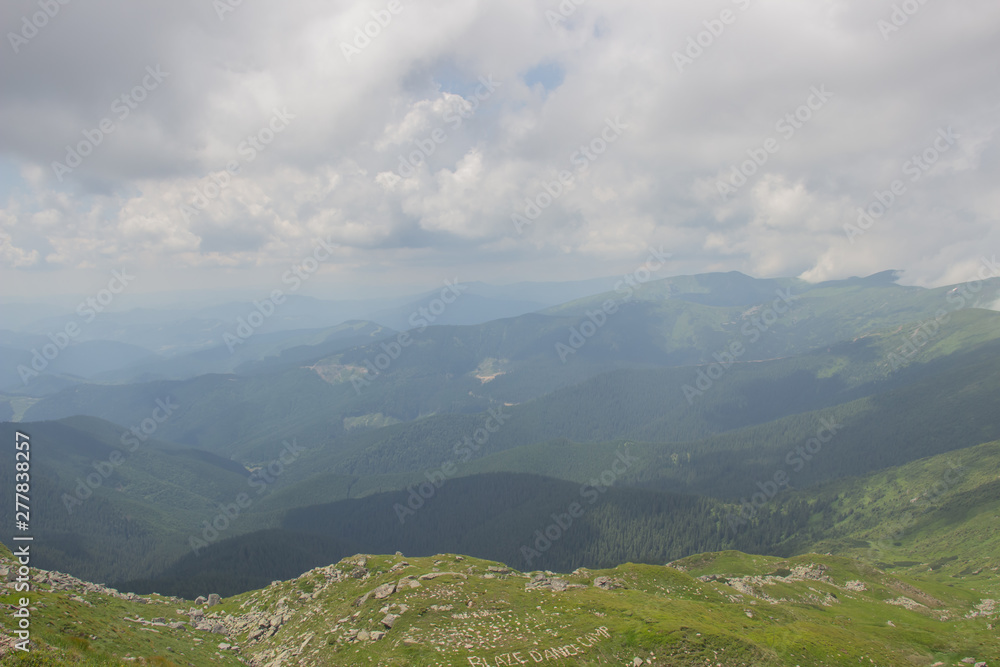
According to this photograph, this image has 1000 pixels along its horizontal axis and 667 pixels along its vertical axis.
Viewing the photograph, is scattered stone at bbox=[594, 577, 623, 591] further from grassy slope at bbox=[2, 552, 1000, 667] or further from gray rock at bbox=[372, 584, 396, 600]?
gray rock at bbox=[372, 584, 396, 600]

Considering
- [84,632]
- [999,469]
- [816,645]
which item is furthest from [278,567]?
[999,469]

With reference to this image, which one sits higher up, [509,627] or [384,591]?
[384,591]

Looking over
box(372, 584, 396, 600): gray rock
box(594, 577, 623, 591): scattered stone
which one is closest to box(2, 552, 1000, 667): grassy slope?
box(372, 584, 396, 600): gray rock

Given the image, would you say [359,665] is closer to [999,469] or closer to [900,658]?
[900,658]

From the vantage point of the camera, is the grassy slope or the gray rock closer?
the grassy slope

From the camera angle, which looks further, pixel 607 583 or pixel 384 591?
pixel 607 583

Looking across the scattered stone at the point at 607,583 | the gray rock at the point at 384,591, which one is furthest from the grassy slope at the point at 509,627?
the scattered stone at the point at 607,583

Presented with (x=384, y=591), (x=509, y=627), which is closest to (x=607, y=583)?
(x=509, y=627)

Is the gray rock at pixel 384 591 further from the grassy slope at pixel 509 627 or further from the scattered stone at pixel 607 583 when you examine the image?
the scattered stone at pixel 607 583

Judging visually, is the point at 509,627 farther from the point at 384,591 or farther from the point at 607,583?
the point at 607,583

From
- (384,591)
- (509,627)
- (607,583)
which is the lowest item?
(607,583)

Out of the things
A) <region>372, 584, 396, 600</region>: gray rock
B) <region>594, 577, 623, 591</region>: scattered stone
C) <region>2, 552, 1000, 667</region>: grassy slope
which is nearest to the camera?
<region>2, 552, 1000, 667</region>: grassy slope
